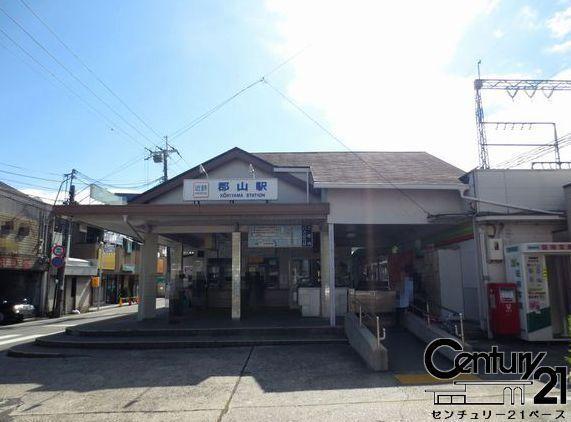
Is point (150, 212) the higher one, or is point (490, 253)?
point (150, 212)

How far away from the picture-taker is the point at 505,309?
36.4 ft

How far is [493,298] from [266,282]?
34.3ft

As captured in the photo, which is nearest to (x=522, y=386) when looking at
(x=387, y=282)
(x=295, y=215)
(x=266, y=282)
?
(x=295, y=215)

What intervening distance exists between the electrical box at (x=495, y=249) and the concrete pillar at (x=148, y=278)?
36.0 feet

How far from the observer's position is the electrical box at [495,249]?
11914 millimetres

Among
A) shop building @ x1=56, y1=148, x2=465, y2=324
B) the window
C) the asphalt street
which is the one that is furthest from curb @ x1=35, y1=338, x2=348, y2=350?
the window

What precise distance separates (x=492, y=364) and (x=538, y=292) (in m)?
2.97

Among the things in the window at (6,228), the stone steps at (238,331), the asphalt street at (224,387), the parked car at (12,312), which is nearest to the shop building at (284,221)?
the stone steps at (238,331)

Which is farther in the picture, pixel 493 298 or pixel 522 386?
pixel 493 298

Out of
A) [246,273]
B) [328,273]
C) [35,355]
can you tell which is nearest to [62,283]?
[246,273]

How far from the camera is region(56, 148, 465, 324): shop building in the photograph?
13.1 meters

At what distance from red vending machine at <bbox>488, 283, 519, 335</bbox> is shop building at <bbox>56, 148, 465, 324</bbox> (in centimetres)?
294

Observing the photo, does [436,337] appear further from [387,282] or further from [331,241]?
[387,282]

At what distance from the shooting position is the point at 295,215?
43.3 feet
